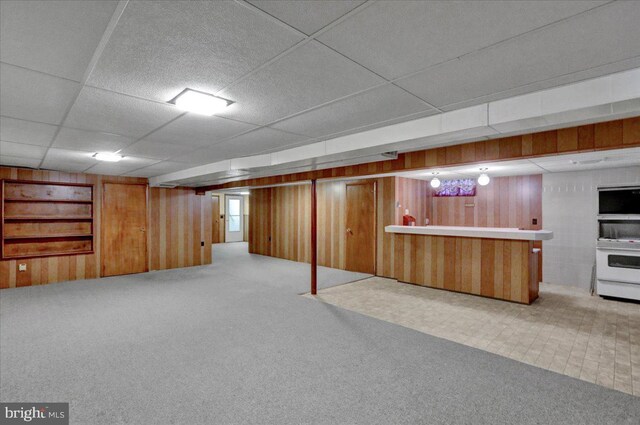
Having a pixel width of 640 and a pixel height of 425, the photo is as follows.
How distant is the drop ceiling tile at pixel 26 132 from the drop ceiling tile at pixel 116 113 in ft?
1.06

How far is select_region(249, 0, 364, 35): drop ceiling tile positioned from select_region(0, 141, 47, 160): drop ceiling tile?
4071 mm

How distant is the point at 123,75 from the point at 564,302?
19.7 ft

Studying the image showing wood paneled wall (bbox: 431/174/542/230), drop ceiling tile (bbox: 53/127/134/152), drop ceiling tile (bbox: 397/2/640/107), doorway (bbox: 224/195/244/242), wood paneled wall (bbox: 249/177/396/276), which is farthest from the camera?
doorway (bbox: 224/195/244/242)

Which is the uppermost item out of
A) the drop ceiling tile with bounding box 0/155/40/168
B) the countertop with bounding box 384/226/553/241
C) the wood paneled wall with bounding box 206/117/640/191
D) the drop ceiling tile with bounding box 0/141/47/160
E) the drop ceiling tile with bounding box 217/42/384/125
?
the drop ceiling tile with bounding box 0/155/40/168

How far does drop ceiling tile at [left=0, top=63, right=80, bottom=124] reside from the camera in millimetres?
1787

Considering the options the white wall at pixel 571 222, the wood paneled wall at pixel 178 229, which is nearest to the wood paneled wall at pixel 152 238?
the wood paneled wall at pixel 178 229

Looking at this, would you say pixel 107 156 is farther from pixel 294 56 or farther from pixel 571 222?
pixel 571 222

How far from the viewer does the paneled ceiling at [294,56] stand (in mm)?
1224

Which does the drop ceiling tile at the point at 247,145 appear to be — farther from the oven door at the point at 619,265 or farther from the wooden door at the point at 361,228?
the oven door at the point at 619,265

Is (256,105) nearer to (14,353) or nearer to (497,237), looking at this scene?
(14,353)

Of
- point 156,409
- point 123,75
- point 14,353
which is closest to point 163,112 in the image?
point 123,75

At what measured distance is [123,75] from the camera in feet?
5.89

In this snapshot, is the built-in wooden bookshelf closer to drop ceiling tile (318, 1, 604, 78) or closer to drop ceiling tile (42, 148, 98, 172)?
drop ceiling tile (42, 148, 98, 172)

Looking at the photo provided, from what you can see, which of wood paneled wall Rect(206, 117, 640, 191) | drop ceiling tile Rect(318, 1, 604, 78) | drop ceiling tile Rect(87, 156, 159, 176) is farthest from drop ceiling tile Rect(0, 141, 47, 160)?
wood paneled wall Rect(206, 117, 640, 191)
